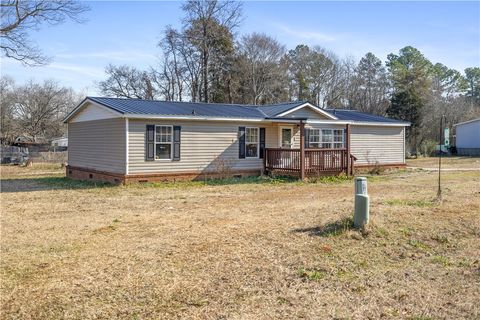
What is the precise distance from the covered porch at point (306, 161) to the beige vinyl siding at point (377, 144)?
11.4 feet

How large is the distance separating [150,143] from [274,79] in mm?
28605

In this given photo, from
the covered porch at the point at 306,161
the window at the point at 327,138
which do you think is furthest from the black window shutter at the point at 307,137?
the covered porch at the point at 306,161

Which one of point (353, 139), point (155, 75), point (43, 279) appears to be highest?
point (155, 75)

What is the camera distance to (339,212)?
8.81m

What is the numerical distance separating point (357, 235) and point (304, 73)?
41.3m

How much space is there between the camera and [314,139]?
802 inches

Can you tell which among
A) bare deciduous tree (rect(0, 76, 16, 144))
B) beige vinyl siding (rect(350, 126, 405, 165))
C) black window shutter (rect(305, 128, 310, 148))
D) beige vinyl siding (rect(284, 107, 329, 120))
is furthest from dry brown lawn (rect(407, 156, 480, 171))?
bare deciduous tree (rect(0, 76, 16, 144))

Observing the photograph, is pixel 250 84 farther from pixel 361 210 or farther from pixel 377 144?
pixel 361 210

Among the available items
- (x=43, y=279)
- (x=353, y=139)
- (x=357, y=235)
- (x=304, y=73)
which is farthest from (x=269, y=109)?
(x=304, y=73)

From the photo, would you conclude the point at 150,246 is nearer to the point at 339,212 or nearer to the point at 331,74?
the point at 339,212

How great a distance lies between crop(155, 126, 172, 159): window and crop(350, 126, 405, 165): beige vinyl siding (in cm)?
931

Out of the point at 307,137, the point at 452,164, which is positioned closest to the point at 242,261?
the point at 307,137

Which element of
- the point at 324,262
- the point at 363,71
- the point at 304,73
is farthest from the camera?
the point at 363,71

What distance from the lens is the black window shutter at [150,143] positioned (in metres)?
16.0
